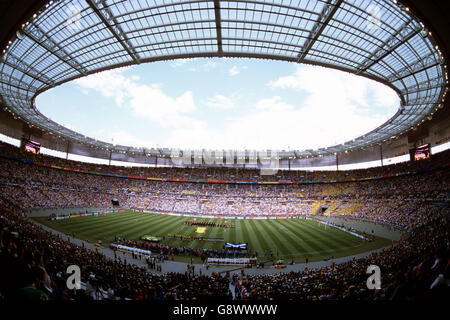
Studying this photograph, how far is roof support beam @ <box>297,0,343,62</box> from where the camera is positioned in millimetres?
20416

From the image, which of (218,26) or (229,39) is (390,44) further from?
(218,26)

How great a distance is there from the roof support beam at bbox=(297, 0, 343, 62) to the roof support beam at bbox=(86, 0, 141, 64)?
2090cm

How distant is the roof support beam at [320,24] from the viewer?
67.0 ft

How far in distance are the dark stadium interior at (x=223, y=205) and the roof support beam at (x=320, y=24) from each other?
6.18 meters

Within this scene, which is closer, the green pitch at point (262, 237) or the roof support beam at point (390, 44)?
the roof support beam at point (390, 44)

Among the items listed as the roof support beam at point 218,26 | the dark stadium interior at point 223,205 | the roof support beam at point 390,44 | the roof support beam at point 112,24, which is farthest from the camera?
the roof support beam at point 218,26

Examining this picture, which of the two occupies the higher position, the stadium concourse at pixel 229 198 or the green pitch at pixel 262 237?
the stadium concourse at pixel 229 198

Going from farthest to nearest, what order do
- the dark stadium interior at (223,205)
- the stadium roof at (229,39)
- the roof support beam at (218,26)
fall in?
the roof support beam at (218,26), the stadium roof at (229,39), the dark stadium interior at (223,205)

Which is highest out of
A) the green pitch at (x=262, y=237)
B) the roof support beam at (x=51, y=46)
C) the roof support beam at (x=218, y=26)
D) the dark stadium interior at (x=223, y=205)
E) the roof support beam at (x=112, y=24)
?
the roof support beam at (x=218, y=26)

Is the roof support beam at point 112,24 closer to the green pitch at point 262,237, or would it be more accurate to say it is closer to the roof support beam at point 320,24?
the roof support beam at point 320,24

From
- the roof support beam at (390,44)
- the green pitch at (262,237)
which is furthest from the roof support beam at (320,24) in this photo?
the green pitch at (262,237)

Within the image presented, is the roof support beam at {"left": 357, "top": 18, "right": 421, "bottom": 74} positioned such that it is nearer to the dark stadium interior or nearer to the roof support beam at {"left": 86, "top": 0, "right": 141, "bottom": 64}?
the dark stadium interior

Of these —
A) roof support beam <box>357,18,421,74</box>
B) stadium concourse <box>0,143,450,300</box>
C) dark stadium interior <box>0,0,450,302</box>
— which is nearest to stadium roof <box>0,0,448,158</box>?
roof support beam <box>357,18,421,74</box>

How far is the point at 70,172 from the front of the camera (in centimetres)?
6247
